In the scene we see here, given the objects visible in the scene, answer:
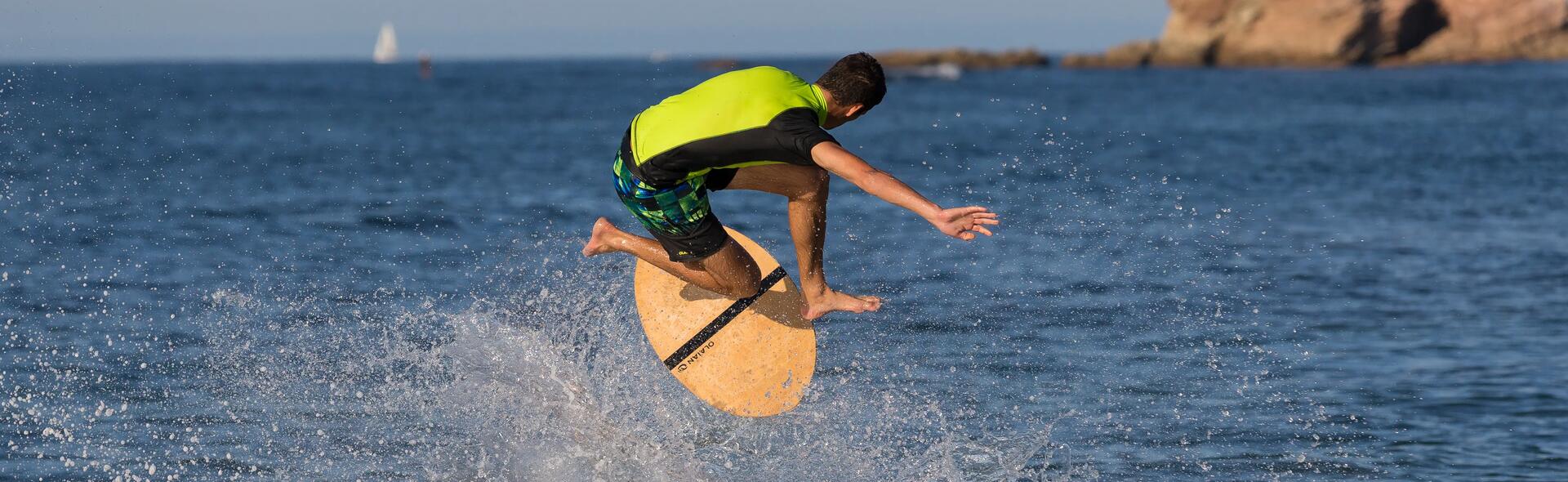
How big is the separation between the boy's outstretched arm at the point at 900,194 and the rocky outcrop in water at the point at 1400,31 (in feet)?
301

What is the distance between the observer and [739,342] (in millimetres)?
8031

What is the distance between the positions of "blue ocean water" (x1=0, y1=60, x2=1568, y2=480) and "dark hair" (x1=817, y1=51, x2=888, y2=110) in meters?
2.07

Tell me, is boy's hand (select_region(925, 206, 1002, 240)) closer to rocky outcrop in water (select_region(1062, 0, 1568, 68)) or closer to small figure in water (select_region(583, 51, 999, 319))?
small figure in water (select_region(583, 51, 999, 319))

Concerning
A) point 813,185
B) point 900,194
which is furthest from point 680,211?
point 900,194

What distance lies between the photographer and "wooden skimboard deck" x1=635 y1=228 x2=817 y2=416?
7918mm

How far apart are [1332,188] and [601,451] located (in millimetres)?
18433

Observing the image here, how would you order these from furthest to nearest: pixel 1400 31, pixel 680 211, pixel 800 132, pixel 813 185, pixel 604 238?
pixel 1400 31 → pixel 604 238 → pixel 680 211 → pixel 813 185 → pixel 800 132

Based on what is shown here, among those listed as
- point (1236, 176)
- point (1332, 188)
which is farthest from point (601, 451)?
point (1236, 176)

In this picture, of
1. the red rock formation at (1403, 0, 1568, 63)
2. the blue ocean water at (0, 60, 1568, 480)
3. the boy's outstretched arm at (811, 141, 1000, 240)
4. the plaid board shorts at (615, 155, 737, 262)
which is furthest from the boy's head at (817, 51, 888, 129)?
the red rock formation at (1403, 0, 1568, 63)

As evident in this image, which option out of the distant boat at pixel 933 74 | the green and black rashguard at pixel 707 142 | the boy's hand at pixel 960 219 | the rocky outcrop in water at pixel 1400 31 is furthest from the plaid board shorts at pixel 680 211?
the rocky outcrop in water at pixel 1400 31

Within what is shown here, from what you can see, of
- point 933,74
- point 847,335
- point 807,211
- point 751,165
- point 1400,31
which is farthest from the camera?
point 933,74

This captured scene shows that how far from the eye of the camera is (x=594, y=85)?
89.9 metres

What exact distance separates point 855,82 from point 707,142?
72cm

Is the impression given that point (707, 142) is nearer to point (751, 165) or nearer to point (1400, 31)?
point (751, 165)
